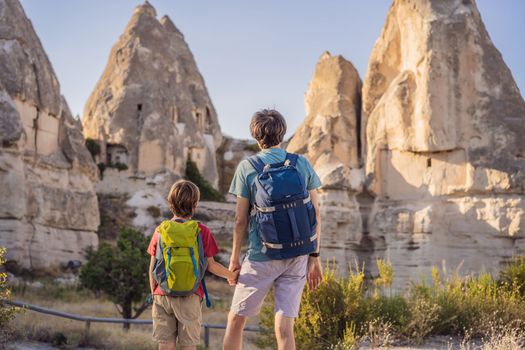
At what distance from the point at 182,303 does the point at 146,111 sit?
24.7m

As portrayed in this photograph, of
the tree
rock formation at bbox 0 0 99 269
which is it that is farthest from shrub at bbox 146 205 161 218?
the tree

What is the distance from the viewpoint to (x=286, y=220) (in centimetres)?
364

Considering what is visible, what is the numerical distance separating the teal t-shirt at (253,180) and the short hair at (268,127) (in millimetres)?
59

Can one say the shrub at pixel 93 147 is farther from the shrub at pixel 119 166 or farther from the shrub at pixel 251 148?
the shrub at pixel 251 148

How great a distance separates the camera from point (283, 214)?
363 centimetres

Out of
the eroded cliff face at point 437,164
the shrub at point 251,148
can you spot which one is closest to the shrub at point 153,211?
the shrub at point 251,148

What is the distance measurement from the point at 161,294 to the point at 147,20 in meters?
28.4

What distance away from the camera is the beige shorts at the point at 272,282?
3750 mm

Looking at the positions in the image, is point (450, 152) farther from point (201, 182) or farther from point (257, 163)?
point (201, 182)

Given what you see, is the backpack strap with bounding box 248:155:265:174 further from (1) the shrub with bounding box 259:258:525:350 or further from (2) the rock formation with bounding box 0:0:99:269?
(2) the rock formation with bounding box 0:0:99:269

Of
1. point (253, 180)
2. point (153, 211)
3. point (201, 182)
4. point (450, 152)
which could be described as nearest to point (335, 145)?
point (450, 152)

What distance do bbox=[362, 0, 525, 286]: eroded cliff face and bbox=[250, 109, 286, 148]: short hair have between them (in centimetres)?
1193

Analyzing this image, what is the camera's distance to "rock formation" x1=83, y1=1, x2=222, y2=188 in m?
27.5

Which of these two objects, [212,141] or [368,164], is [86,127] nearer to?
[212,141]
